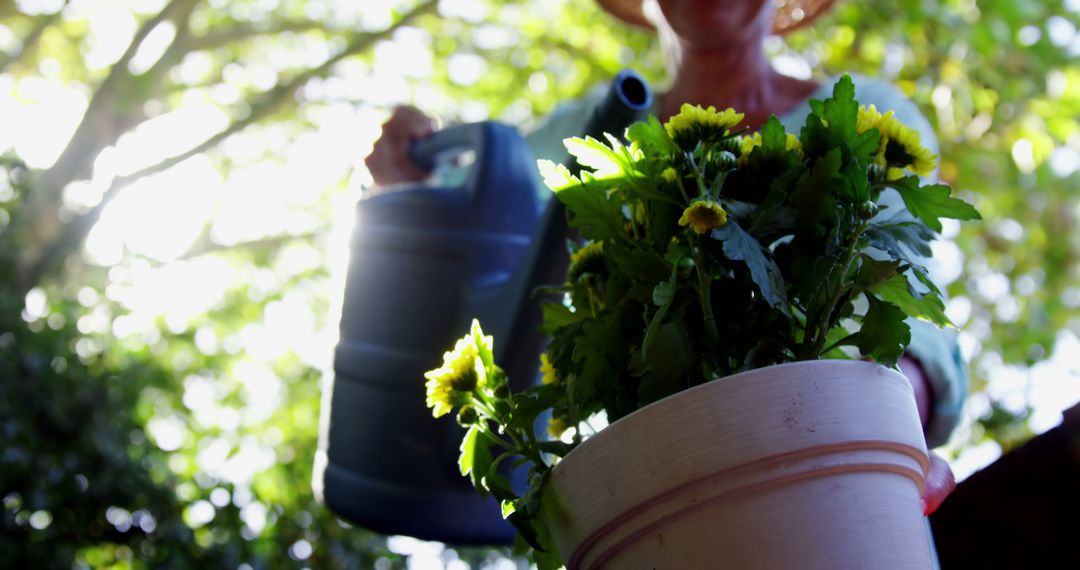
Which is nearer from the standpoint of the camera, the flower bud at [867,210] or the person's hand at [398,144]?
the flower bud at [867,210]

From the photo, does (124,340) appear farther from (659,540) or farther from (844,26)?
(659,540)

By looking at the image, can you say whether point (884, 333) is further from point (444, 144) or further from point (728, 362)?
point (444, 144)

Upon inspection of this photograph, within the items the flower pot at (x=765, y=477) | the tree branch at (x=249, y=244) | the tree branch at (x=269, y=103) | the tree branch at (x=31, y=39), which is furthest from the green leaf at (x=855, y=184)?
the tree branch at (x=249, y=244)

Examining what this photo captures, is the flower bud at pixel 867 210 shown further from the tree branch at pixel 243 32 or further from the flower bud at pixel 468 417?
the tree branch at pixel 243 32

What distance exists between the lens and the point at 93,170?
351cm

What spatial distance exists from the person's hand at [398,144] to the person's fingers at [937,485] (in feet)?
Result: 2.10

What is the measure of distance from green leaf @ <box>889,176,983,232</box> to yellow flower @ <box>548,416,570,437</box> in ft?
0.77

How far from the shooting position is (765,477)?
1.80 ft

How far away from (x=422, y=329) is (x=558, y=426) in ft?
1.16

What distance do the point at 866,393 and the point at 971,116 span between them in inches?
106

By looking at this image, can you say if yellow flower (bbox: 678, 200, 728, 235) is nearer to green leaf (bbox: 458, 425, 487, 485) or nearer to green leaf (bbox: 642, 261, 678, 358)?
green leaf (bbox: 642, 261, 678, 358)

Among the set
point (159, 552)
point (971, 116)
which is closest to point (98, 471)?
point (159, 552)

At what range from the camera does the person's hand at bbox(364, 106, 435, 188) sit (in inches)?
46.1

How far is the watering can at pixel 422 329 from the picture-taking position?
1.01 m
